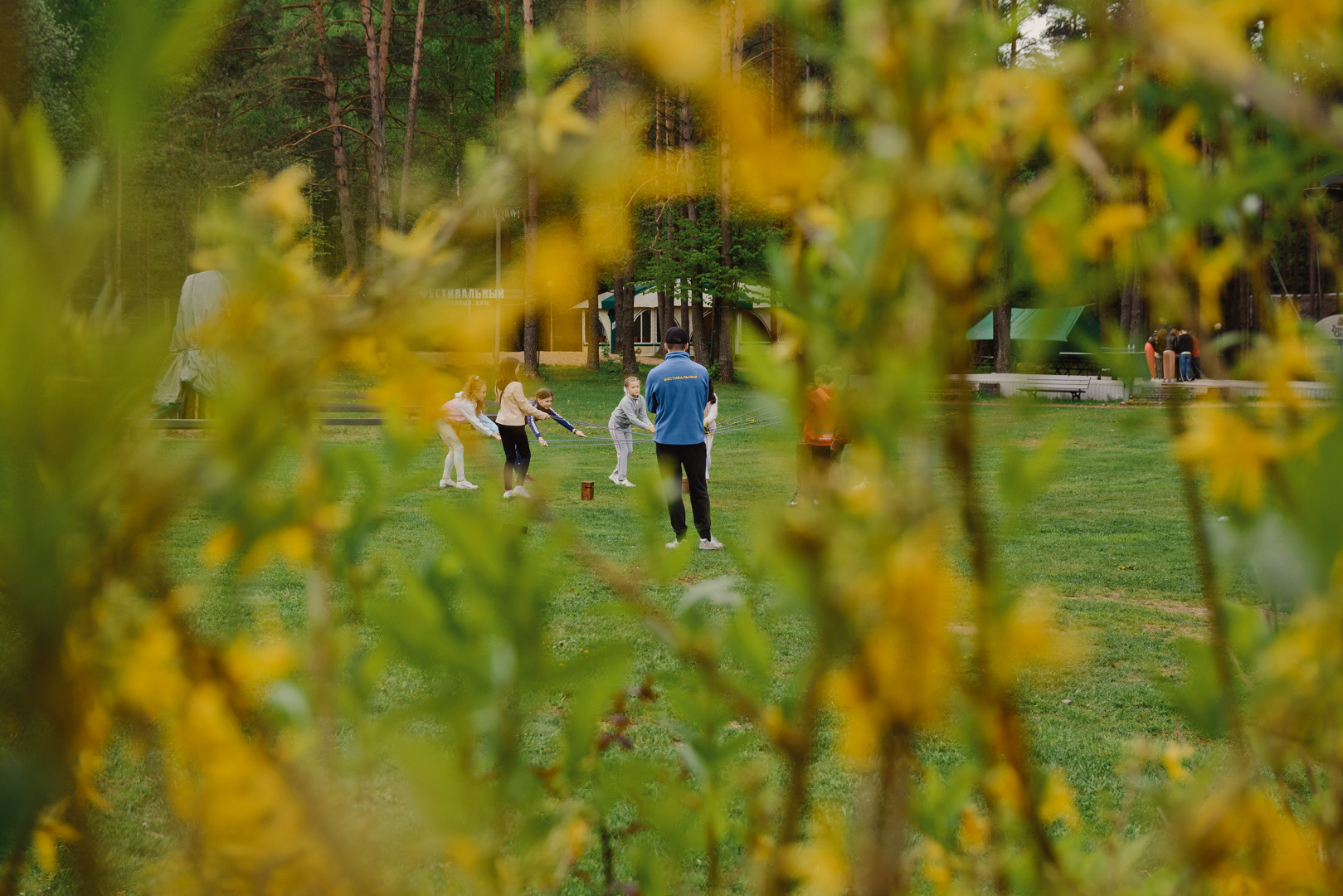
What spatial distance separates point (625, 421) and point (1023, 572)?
6.19m

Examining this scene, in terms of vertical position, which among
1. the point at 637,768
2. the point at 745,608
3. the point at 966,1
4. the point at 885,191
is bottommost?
the point at 637,768

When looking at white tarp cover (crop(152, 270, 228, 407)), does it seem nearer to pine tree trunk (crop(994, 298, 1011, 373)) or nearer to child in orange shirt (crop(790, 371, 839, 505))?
child in orange shirt (crop(790, 371, 839, 505))

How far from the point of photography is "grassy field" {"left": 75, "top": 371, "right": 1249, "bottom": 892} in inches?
28.2

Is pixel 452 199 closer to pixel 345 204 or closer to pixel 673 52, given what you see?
pixel 673 52

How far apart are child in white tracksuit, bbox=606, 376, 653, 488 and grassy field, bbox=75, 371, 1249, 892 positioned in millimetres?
334

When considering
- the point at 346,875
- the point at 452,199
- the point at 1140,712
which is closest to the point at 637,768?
the point at 346,875

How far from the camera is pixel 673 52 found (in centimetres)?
58

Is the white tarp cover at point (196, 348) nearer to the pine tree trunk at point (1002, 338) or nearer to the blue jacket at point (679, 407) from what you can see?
the blue jacket at point (679, 407)

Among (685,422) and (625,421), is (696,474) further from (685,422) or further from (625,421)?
(625,421)

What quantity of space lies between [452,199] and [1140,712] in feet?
15.0

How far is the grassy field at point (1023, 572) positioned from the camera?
716 millimetres

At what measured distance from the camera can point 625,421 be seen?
10633mm

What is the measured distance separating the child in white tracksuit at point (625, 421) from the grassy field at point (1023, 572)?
13.1 inches

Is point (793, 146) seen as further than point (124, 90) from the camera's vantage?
Yes
